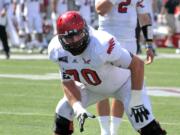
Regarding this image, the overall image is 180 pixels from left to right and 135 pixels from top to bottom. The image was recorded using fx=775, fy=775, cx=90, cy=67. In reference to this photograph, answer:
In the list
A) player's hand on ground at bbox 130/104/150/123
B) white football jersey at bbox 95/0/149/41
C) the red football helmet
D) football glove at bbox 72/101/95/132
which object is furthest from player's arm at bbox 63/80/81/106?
white football jersey at bbox 95/0/149/41

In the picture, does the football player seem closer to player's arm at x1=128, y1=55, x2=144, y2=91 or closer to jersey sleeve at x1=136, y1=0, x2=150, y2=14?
player's arm at x1=128, y1=55, x2=144, y2=91

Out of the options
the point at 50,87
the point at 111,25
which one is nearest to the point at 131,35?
the point at 111,25

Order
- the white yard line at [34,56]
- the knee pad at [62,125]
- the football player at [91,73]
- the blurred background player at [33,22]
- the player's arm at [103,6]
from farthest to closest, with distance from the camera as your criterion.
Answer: the blurred background player at [33,22]
the white yard line at [34,56]
the player's arm at [103,6]
the knee pad at [62,125]
the football player at [91,73]

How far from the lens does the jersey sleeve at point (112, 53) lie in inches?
241

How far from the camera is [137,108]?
20.7ft

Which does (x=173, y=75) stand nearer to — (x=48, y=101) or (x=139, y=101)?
(x=48, y=101)

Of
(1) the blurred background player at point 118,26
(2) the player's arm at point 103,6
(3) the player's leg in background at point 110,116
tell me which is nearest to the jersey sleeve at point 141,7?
(1) the blurred background player at point 118,26

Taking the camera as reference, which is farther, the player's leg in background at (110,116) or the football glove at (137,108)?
the player's leg in background at (110,116)

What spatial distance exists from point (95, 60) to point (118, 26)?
5.23 feet

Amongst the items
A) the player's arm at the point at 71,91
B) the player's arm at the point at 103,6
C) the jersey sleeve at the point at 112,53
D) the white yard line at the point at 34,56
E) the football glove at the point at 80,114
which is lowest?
the white yard line at the point at 34,56

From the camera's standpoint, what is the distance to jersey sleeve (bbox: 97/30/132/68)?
6.11 meters

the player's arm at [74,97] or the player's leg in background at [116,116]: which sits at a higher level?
the player's arm at [74,97]

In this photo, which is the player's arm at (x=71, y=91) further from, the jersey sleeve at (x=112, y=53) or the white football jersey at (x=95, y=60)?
the jersey sleeve at (x=112, y=53)

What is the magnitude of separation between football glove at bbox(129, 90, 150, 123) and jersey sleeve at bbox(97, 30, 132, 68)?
11.2 inches
